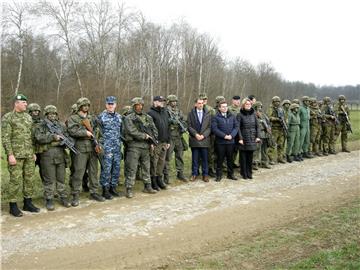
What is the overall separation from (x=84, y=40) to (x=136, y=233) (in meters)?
30.1

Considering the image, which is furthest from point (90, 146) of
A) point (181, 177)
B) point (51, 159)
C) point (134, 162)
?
point (181, 177)

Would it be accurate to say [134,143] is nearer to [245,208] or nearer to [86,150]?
[86,150]

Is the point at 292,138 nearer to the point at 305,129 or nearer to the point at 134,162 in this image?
the point at 305,129

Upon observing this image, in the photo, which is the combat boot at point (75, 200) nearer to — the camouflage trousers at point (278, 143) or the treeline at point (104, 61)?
the camouflage trousers at point (278, 143)

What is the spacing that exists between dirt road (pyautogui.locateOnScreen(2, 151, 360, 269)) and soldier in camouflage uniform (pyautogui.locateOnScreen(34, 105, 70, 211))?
0.37m

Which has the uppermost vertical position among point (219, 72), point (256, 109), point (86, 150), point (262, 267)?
point (219, 72)

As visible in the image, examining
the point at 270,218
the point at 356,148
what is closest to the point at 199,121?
the point at 270,218

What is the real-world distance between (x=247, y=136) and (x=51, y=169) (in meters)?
4.82

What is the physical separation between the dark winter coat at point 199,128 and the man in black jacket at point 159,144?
0.86m

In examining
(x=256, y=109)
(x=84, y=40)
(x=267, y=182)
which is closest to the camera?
(x=267, y=182)

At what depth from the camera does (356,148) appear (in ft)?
46.5

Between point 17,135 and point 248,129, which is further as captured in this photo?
point 248,129

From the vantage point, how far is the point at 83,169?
698 cm

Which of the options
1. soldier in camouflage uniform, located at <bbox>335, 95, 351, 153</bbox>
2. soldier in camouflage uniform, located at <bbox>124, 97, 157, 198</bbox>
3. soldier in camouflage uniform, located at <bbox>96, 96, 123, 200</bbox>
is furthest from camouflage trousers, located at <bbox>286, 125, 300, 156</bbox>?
soldier in camouflage uniform, located at <bbox>96, 96, 123, 200</bbox>
